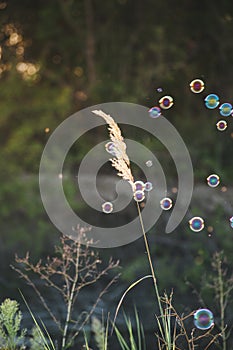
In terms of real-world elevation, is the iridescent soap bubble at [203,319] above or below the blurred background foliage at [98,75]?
below

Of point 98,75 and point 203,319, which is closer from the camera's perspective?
point 203,319

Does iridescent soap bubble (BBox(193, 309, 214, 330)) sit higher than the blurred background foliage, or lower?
lower

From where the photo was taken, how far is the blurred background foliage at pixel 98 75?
4.43 m

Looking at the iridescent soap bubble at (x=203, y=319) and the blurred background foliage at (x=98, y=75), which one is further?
the blurred background foliage at (x=98, y=75)

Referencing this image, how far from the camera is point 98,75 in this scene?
5172mm

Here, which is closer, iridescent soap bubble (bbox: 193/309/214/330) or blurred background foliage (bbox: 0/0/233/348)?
iridescent soap bubble (bbox: 193/309/214/330)

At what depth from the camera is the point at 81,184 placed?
4797mm

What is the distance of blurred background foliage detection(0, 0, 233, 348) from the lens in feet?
14.5

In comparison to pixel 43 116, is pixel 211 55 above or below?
above

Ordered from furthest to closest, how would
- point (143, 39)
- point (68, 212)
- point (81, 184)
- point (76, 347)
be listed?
point (143, 39) < point (81, 184) < point (68, 212) < point (76, 347)

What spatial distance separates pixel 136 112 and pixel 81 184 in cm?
75

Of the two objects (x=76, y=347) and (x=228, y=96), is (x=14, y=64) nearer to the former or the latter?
(x=228, y=96)

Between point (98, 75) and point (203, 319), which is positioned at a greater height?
point (98, 75)

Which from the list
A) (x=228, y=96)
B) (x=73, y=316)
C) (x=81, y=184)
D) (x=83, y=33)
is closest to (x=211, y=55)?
(x=228, y=96)
